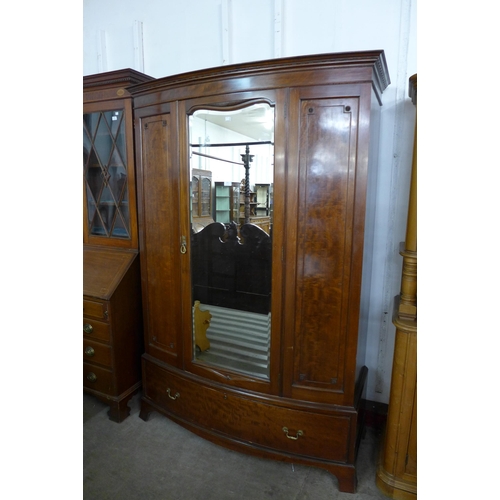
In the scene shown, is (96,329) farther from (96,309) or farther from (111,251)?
(111,251)

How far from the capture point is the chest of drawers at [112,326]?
2.04 m

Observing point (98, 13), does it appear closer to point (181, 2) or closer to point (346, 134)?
point (181, 2)

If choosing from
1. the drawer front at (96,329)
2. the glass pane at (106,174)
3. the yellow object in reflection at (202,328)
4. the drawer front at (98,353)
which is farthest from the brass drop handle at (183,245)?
the drawer front at (98,353)

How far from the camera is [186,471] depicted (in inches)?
69.8

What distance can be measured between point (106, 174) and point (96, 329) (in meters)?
0.97

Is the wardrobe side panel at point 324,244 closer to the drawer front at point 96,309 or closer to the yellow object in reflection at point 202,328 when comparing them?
the yellow object in reflection at point 202,328

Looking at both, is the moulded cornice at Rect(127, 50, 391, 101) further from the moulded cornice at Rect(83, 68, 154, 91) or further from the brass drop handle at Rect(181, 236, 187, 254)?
the brass drop handle at Rect(181, 236, 187, 254)

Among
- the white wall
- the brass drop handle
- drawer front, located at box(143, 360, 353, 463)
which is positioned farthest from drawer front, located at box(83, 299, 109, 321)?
the white wall

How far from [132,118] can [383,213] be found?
1.53m

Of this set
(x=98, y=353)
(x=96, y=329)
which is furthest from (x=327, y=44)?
(x=98, y=353)

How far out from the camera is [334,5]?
183 cm

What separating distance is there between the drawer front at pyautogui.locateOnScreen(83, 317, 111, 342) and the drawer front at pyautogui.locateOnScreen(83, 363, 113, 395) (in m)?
0.21

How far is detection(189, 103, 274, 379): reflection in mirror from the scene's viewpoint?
158cm
